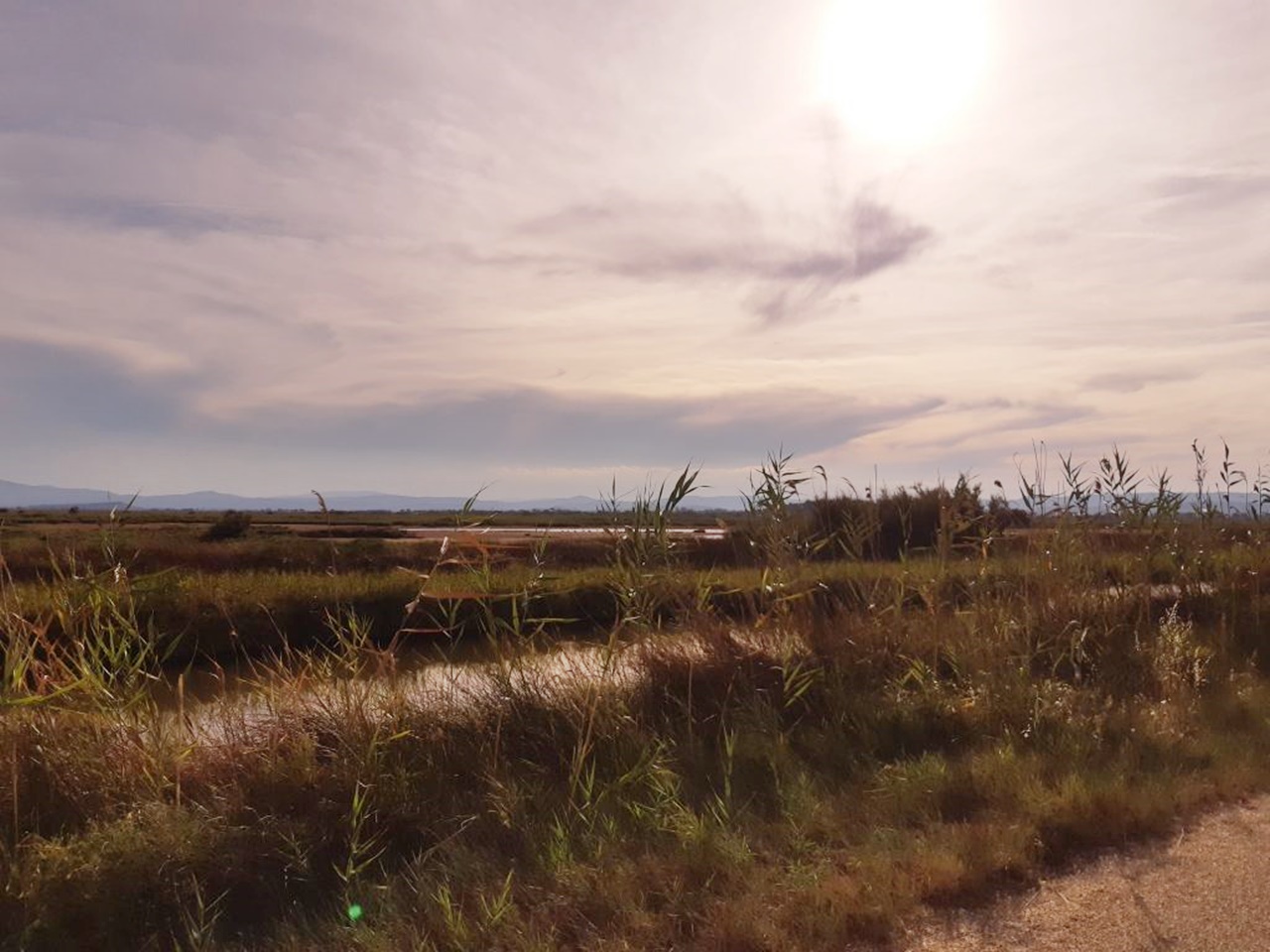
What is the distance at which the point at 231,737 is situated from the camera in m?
5.81

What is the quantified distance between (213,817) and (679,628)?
3.79 meters

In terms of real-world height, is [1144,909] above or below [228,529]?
below

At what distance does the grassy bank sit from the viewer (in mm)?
3934

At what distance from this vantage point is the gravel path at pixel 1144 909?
11.0ft

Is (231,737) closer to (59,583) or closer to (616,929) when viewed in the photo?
(59,583)

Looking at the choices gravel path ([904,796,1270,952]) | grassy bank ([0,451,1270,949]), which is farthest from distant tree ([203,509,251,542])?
gravel path ([904,796,1270,952])

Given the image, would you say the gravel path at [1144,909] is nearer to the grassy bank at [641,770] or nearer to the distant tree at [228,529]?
the grassy bank at [641,770]

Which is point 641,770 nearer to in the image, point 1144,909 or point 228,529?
point 1144,909

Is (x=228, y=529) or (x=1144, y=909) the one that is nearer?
(x=1144, y=909)

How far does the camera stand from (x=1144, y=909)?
3.60 meters

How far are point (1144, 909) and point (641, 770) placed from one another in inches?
98.8

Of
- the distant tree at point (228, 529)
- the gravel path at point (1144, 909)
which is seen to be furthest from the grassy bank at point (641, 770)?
the distant tree at point (228, 529)

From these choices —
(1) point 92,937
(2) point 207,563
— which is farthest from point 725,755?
(2) point 207,563

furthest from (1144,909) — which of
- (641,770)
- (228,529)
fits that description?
(228,529)
